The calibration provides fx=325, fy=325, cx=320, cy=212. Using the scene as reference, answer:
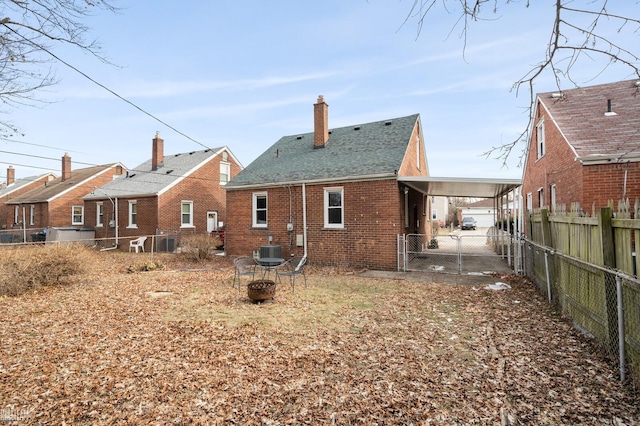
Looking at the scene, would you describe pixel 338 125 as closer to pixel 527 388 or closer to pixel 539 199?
pixel 539 199

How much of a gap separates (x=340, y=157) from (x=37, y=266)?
11203 mm

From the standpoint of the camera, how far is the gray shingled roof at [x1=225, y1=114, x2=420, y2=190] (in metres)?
13.2

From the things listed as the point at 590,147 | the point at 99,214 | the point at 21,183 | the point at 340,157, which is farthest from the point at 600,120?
the point at 21,183

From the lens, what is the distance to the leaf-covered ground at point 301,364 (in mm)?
3322

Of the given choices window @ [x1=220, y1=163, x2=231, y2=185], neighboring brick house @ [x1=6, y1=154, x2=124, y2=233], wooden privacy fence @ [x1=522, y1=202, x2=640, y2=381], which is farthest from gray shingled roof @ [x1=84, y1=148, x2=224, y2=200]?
wooden privacy fence @ [x1=522, y1=202, x2=640, y2=381]

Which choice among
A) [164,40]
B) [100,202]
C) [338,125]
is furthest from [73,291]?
[100,202]

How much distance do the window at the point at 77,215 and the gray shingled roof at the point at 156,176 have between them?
6042 mm

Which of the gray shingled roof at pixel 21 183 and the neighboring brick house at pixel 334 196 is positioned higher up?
the gray shingled roof at pixel 21 183

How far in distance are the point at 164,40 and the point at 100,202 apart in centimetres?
2026

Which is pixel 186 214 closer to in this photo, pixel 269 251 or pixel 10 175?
pixel 269 251

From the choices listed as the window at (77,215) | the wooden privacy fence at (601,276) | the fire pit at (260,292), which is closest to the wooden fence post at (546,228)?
the wooden privacy fence at (601,276)

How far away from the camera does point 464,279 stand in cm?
1050

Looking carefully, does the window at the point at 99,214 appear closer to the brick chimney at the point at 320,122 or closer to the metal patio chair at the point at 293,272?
the brick chimney at the point at 320,122

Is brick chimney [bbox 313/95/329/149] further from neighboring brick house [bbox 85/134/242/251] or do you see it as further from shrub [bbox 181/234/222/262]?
neighboring brick house [bbox 85/134/242/251]
